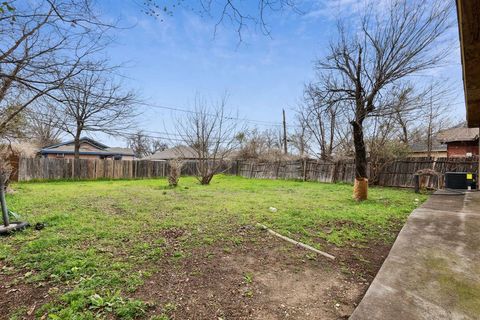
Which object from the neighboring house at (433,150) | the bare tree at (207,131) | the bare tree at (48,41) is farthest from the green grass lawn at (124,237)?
the neighboring house at (433,150)

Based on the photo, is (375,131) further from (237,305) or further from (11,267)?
(11,267)

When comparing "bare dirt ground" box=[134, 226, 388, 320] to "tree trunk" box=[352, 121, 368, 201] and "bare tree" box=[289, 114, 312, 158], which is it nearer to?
"tree trunk" box=[352, 121, 368, 201]

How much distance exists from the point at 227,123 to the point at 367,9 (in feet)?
22.2


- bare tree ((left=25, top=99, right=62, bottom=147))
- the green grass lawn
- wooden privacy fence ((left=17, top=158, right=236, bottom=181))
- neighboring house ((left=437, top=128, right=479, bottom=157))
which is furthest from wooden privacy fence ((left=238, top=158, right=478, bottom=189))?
bare tree ((left=25, top=99, right=62, bottom=147))

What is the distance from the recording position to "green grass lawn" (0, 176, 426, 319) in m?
1.92

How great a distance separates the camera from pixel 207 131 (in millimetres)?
11453

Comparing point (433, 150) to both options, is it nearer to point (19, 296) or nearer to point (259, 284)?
point (259, 284)

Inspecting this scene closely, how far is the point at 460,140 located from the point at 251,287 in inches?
799

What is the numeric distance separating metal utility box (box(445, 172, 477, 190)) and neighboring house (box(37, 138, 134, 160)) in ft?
86.0

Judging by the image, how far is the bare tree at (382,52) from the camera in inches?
240

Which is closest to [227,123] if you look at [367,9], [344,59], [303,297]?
[344,59]

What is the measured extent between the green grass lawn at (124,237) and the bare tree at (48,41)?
175cm

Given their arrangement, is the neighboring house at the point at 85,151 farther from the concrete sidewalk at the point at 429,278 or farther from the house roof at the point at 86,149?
the concrete sidewalk at the point at 429,278

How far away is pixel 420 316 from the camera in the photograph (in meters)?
1.52
